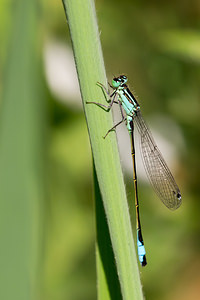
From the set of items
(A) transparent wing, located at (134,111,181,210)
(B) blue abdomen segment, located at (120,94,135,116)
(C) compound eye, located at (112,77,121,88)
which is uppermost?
(C) compound eye, located at (112,77,121,88)

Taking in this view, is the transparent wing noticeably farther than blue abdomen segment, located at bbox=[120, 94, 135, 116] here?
No

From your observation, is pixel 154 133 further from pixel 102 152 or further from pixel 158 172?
pixel 102 152

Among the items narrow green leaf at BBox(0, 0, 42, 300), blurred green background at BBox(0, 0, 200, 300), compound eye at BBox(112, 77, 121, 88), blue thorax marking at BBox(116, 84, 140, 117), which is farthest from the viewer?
blurred green background at BBox(0, 0, 200, 300)

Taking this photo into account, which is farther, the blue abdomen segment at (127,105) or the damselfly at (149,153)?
the blue abdomen segment at (127,105)

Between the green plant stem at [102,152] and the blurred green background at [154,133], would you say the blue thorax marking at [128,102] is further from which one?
the green plant stem at [102,152]

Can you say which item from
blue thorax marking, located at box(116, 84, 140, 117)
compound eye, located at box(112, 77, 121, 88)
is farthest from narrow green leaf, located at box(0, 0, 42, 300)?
blue thorax marking, located at box(116, 84, 140, 117)

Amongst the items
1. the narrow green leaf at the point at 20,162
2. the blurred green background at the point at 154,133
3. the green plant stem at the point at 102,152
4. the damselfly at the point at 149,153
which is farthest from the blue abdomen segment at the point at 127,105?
the green plant stem at the point at 102,152

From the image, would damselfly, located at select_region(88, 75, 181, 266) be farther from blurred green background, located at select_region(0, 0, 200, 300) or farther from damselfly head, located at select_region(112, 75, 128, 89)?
blurred green background, located at select_region(0, 0, 200, 300)
